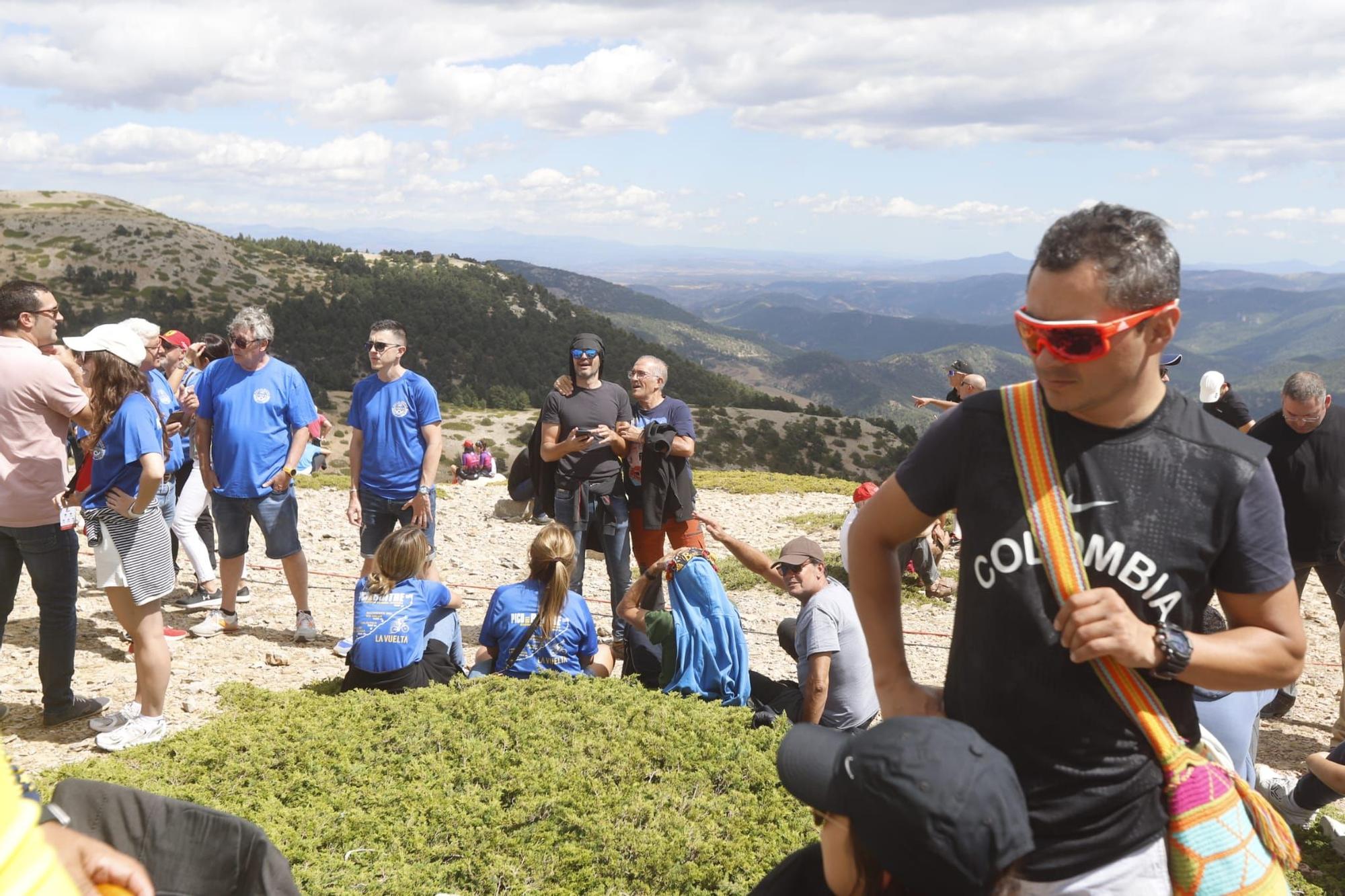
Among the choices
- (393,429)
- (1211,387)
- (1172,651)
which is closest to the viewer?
(1172,651)

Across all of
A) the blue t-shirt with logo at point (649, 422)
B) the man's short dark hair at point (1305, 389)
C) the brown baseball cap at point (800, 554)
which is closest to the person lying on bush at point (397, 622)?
the blue t-shirt with logo at point (649, 422)

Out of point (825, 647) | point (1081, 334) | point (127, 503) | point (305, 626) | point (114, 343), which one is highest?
point (1081, 334)

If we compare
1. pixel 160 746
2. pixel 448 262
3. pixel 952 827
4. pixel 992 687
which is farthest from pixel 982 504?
pixel 448 262

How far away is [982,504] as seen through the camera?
196cm

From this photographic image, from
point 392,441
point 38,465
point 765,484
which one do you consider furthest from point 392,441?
point 765,484

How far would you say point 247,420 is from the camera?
6.54 metres

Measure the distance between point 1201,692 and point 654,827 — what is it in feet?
7.87

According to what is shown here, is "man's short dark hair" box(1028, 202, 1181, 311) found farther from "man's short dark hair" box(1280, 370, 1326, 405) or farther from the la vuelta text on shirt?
"man's short dark hair" box(1280, 370, 1326, 405)

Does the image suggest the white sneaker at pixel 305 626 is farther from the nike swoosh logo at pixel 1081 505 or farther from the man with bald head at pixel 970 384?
the nike swoosh logo at pixel 1081 505

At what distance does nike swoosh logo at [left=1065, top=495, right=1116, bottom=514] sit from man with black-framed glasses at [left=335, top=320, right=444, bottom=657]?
5.39 metres

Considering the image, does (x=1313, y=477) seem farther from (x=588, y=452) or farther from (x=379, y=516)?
(x=379, y=516)

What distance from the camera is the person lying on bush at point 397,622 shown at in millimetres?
5664

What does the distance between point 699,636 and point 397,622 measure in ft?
6.05

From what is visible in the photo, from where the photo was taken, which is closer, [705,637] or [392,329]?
[705,637]
